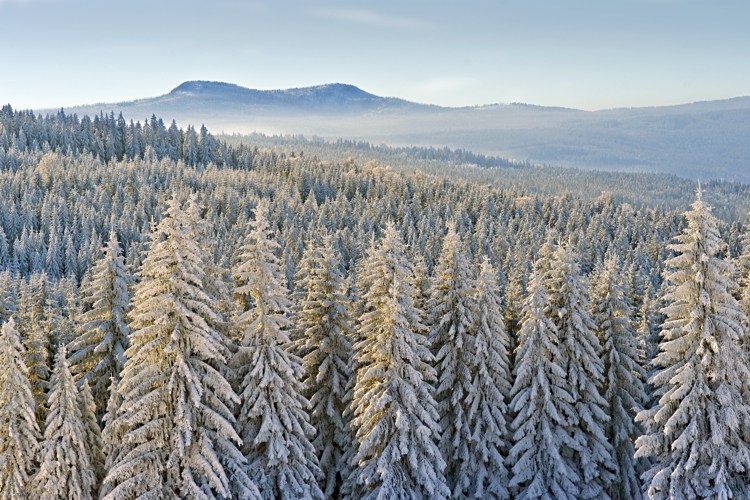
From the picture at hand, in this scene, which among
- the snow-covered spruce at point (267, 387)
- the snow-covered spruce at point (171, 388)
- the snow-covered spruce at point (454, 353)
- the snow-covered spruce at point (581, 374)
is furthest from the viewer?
the snow-covered spruce at point (581, 374)

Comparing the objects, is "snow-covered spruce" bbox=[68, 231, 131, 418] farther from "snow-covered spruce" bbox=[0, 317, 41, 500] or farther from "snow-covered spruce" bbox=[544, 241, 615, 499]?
"snow-covered spruce" bbox=[544, 241, 615, 499]

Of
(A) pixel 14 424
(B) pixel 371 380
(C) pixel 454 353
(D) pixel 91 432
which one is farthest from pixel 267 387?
(C) pixel 454 353

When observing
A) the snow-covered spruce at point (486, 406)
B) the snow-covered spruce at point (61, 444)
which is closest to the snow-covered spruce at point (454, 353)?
the snow-covered spruce at point (486, 406)

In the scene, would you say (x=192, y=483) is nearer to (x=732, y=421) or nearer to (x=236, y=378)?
(x=236, y=378)

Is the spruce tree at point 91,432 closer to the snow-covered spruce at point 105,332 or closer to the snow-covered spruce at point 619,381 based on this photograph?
the snow-covered spruce at point 105,332

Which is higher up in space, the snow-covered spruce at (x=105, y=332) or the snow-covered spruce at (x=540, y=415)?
the snow-covered spruce at (x=105, y=332)

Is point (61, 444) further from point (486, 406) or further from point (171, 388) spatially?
point (486, 406)
